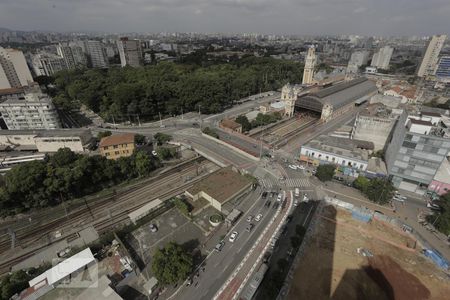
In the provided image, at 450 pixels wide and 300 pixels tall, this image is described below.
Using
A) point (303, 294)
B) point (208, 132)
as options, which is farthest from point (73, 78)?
point (303, 294)

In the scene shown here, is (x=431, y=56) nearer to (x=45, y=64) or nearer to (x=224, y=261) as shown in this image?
(x=224, y=261)

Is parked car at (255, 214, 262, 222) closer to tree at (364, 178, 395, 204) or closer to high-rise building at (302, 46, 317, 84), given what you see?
tree at (364, 178, 395, 204)

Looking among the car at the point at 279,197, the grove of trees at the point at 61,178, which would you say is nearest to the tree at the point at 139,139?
the grove of trees at the point at 61,178

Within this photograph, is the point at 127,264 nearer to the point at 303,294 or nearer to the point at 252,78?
the point at 303,294

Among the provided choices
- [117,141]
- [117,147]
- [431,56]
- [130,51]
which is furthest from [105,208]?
[431,56]

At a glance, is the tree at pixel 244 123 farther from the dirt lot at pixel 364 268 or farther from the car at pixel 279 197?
the dirt lot at pixel 364 268

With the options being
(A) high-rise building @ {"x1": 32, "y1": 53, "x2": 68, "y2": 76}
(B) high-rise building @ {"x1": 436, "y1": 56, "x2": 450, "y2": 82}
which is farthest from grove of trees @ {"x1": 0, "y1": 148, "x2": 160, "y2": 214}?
(B) high-rise building @ {"x1": 436, "y1": 56, "x2": 450, "y2": 82}
